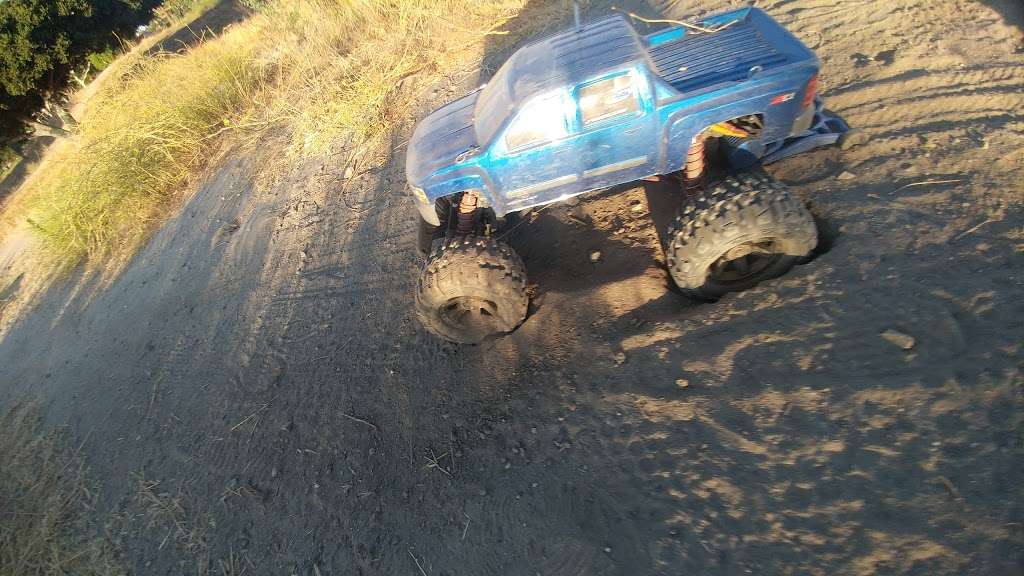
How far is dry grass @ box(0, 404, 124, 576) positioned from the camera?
4648 mm

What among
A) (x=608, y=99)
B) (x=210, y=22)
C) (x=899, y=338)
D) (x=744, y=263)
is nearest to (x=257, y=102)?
(x=608, y=99)

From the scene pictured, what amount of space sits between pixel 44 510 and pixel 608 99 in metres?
6.76

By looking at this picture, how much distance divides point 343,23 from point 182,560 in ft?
28.1

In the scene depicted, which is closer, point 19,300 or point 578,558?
point 578,558

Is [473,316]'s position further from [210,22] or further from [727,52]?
[210,22]

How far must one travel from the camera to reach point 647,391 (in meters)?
3.28

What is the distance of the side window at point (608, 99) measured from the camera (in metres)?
3.32

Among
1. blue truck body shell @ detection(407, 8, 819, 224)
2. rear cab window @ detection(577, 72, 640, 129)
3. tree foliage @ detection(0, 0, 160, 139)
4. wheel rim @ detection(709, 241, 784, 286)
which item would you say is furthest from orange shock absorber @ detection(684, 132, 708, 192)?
tree foliage @ detection(0, 0, 160, 139)

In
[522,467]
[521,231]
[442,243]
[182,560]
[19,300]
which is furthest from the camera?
[19,300]

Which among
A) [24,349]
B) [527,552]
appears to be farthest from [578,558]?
[24,349]

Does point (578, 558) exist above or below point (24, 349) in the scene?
above

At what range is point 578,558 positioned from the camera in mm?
2758

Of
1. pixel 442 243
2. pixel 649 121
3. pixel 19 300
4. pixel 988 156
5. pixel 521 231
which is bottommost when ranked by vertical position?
pixel 19 300

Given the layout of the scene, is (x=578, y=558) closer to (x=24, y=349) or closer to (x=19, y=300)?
(x=24, y=349)
